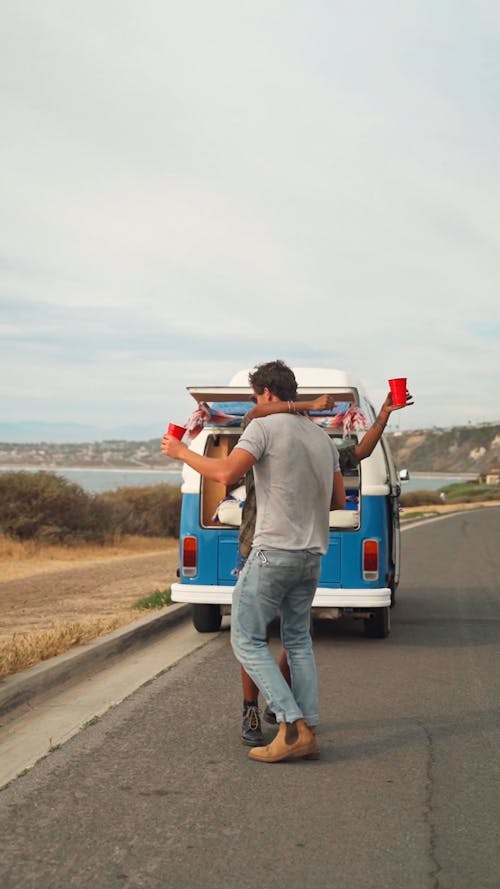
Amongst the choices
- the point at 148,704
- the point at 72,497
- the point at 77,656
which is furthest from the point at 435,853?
the point at 72,497

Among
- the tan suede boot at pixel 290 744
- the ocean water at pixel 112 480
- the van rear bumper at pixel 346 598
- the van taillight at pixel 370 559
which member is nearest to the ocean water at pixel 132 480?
the ocean water at pixel 112 480

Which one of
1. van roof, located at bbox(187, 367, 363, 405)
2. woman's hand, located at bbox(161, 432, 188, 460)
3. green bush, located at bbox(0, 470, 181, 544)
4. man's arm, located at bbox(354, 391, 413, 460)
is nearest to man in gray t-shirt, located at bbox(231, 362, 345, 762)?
woman's hand, located at bbox(161, 432, 188, 460)

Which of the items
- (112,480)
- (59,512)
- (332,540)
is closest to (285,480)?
(332,540)

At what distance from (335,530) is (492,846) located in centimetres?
510

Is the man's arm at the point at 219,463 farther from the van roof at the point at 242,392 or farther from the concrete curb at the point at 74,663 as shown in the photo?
the van roof at the point at 242,392

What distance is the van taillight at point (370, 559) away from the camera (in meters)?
9.41

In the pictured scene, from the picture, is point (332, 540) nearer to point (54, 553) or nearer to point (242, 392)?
point (242, 392)

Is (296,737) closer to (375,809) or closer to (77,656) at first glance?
(375,809)

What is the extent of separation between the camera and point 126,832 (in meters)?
4.58

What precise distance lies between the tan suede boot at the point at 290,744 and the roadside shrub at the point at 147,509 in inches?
815

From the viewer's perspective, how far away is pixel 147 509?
91.8 feet

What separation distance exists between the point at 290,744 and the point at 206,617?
177 inches

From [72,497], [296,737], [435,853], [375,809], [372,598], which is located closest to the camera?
[435,853]

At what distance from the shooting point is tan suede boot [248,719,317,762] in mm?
5711
